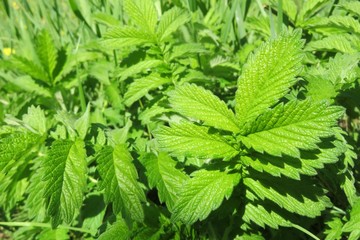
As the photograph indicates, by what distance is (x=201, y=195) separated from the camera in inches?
38.2

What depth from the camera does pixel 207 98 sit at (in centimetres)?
100

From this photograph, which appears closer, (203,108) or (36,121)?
(203,108)

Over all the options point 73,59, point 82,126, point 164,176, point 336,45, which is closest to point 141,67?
point 82,126

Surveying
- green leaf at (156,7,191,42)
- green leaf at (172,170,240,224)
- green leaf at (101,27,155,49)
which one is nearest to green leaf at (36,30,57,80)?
green leaf at (101,27,155,49)

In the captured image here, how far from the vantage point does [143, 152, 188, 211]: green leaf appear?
110 cm

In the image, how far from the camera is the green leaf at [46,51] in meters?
1.66

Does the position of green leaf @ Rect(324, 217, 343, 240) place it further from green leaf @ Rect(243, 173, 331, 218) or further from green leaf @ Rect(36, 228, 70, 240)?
green leaf @ Rect(36, 228, 70, 240)

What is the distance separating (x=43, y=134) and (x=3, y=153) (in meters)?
0.14

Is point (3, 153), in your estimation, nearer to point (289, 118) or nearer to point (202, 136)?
point (202, 136)

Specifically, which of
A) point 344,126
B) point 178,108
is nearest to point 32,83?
point 178,108

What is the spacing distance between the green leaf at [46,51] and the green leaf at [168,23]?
58 centimetres

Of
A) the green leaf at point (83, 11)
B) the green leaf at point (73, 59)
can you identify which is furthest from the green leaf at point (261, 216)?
the green leaf at point (83, 11)

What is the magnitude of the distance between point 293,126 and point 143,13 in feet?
2.10

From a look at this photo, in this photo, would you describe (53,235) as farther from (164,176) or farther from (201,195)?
(201,195)
